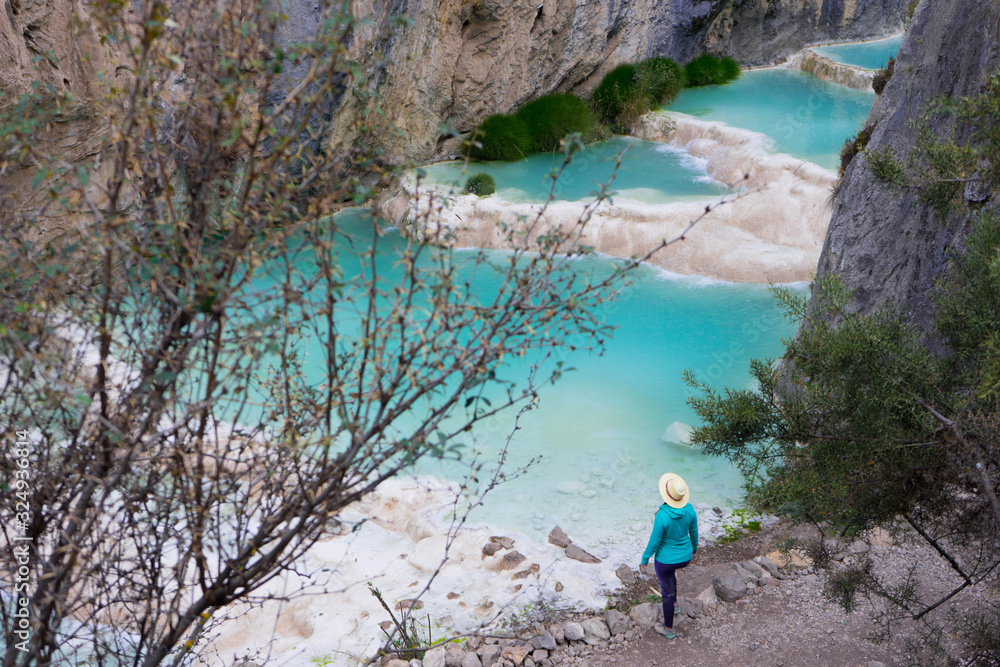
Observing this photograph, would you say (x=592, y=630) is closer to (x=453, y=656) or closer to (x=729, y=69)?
(x=453, y=656)

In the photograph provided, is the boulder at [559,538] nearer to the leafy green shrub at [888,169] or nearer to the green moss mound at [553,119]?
the leafy green shrub at [888,169]

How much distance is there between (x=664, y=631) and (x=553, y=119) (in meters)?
11.3

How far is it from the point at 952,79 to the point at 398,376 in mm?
5386

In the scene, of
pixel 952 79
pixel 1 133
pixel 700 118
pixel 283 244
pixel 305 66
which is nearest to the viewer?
pixel 1 133

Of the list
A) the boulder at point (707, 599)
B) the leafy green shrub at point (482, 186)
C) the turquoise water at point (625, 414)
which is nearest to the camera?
the boulder at point (707, 599)

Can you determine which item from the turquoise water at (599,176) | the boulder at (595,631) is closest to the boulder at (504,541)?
the boulder at (595,631)

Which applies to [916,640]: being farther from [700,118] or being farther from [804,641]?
[700,118]

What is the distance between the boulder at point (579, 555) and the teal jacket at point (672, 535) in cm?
102

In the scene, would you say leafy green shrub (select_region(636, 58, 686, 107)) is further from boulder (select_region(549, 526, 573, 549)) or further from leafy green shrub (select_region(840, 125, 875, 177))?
boulder (select_region(549, 526, 573, 549))

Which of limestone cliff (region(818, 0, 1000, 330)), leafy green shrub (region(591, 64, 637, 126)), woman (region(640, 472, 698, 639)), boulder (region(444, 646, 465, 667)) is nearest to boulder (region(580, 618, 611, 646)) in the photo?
woman (region(640, 472, 698, 639))

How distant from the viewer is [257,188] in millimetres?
1897

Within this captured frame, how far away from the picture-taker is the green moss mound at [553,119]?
1401cm

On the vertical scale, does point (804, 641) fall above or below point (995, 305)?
below

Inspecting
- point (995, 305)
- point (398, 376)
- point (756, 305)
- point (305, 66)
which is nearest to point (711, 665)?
point (995, 305)
